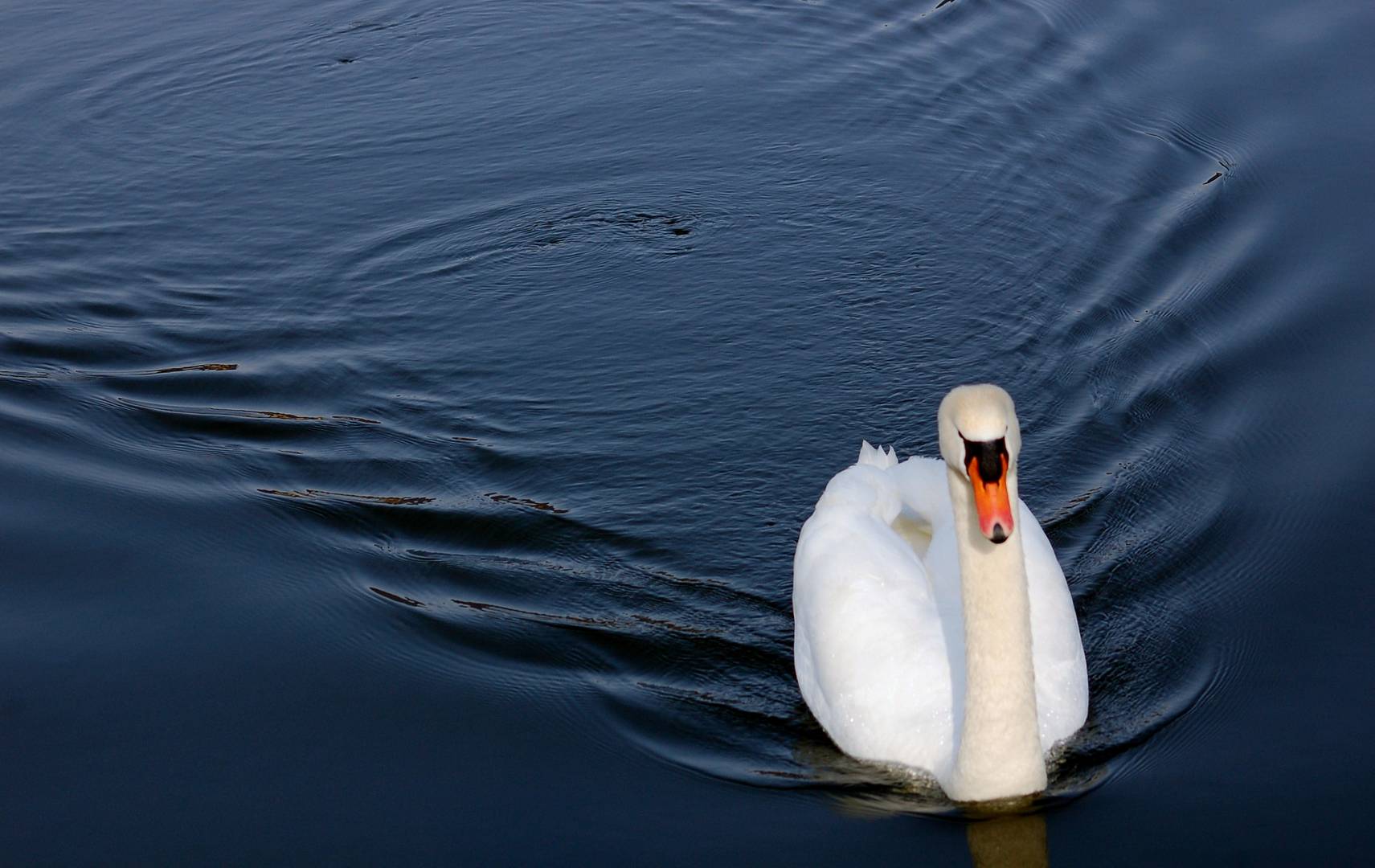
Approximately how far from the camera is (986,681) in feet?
22.0

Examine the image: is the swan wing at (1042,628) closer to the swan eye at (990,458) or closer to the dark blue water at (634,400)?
the dark blue water at (634,400)

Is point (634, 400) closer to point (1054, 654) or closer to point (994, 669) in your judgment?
point (1054, 654)

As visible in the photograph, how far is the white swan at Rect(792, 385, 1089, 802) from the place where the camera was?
6.50 m

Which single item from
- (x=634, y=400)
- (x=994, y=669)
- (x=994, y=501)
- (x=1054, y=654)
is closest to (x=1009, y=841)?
(x=994, y=669)

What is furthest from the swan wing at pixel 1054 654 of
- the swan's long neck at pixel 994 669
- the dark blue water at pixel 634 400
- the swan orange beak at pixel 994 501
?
the swan orange beak at pixel 994 501

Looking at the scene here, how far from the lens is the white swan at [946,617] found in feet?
21.3

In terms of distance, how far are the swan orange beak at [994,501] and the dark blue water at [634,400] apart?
1360 mm

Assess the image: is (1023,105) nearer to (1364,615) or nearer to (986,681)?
(1364,615)

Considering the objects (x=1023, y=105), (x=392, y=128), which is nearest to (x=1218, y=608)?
(x=1023, y=105)

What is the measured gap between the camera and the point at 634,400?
34.9ft

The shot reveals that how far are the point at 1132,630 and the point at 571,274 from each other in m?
5.67

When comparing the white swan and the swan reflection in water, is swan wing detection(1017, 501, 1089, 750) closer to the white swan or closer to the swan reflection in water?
the white swan

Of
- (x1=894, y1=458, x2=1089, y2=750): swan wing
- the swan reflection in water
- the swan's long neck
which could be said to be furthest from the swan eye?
the swan reflection in water

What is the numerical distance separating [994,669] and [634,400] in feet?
14.5
